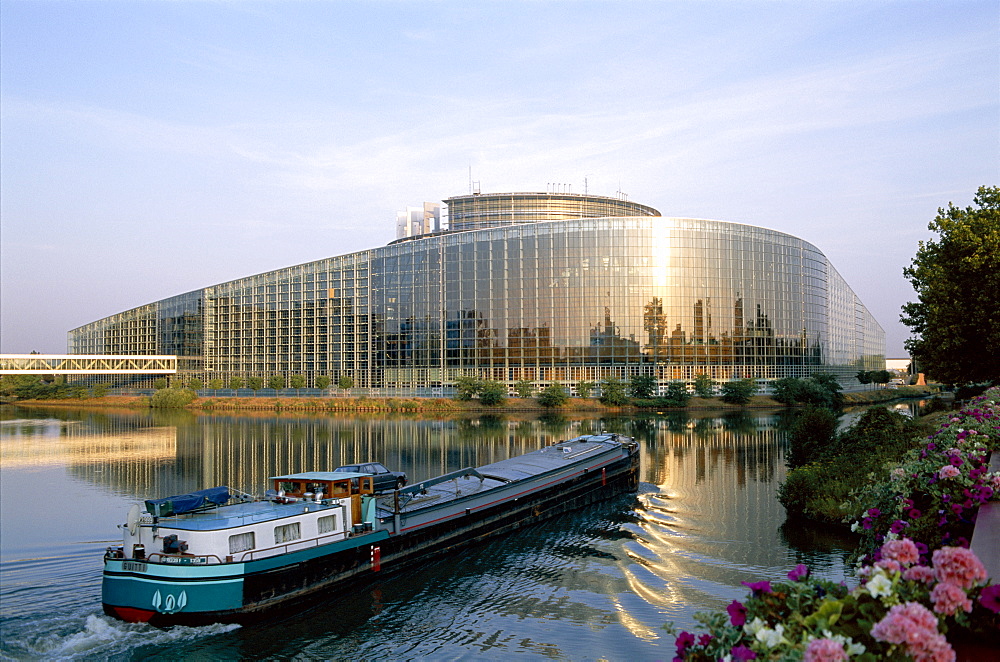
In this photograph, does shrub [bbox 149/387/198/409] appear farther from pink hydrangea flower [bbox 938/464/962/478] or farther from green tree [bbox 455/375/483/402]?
pink hydrangea flower [bbox 938/464/962/478]

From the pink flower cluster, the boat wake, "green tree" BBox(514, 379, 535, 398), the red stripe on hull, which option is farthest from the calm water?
"green tree" BBox(514, 379, 535, 398)

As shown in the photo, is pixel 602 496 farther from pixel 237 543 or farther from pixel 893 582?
pixel 893 582

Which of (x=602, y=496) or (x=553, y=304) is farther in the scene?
(x=553, y=304)

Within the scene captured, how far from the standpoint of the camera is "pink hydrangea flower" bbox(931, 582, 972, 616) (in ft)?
18.4

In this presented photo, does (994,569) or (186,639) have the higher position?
(994,569)

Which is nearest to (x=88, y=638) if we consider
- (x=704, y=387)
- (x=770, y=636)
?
(x=770, y=636)

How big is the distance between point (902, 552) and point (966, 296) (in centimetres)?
4240

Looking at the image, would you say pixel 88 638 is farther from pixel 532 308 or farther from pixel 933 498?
pixel 532 308

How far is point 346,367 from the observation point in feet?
406

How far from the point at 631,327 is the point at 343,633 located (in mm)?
97254

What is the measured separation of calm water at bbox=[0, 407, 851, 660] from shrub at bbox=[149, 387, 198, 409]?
2307 inches

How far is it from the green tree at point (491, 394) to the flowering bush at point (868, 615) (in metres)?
98.0

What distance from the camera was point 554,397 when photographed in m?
102

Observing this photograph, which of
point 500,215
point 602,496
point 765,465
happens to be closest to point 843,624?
point 602,496
